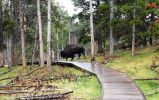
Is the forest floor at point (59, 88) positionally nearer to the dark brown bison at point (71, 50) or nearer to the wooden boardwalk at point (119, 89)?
the wooden boardwalk at point (119, 89)

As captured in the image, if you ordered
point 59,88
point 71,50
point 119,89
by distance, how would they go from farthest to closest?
point 71,50
point 59,88
point 119,89

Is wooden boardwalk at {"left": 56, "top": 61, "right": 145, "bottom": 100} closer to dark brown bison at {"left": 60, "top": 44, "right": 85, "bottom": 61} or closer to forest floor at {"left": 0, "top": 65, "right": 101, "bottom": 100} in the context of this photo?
forest floor at {"left": 0, "top": 65, "right": 101, "bottom": 100}

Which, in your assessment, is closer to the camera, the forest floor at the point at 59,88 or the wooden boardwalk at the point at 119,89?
the wooden boardwalk at the point at 119,89

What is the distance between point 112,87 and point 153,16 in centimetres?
2801

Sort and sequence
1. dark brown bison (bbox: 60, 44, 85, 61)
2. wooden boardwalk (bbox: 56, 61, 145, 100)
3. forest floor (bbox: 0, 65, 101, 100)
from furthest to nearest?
dark brown bison (bbox: 60, 44, 85, 61)
forest floor (bbox: 0, 65, 101, 100)
wooden boardwalk (bbox: 56, 61, 145, 100)

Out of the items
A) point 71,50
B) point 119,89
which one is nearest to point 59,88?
point 119,89

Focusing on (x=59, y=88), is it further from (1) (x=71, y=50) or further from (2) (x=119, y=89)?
(1) (x=71, y=50)

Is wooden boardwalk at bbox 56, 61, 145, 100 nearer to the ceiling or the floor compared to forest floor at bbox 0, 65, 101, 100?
nearer to the ceiling

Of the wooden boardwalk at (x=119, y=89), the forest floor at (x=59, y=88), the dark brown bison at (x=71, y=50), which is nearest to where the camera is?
the wooden boardwalk at (x=119, y=89)

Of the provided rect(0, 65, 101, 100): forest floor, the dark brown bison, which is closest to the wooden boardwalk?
rect(0, 65, 101, 100): forest floor

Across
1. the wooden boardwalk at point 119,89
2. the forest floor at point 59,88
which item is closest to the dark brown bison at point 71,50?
the forest floor at point 59,88

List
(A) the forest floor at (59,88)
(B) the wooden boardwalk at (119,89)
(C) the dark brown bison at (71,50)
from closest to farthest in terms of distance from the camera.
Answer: (B) the wooden boardwalk at (119,89), (A) the forest floor at (59,88), (C) the dark brown bison at (71,50)

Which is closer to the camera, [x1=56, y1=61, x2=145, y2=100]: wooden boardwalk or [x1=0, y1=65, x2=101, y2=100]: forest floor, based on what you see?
[x1=56, y1=61, x2=145, y2=100]: wooden boardwalk

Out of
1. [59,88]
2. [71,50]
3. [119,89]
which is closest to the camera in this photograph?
[119,89]
